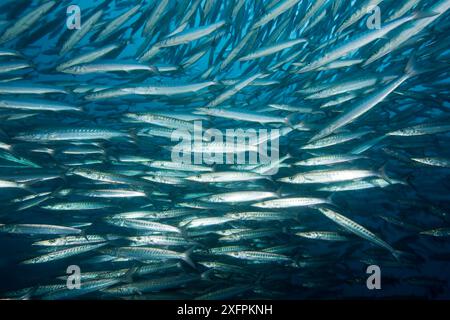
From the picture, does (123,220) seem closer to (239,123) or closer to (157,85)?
(157,85)

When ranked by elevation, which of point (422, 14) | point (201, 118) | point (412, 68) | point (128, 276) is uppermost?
point (422, 14)

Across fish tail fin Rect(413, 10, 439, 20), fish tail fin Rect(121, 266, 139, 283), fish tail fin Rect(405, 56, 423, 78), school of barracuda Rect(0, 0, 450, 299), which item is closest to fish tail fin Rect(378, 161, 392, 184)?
school of barracuda Rect(0, 0, 450, 299)

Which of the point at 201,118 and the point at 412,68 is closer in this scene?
the point at 412,68

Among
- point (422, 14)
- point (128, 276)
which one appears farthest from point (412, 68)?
point (128, 276)

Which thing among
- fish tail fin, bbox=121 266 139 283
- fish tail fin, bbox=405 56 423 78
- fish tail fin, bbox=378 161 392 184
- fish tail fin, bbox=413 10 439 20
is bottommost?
fish tail fin, bbox=121 266 139 283

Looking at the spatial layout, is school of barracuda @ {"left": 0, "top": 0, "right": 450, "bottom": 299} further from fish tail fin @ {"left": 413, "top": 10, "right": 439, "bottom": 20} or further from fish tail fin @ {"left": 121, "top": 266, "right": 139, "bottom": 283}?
fish tail fin @ {"left": 413, "top": 10, "right": 439, "bottom": 20}

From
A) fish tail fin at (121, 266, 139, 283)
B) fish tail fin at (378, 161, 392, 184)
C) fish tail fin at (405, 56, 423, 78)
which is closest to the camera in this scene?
fish tail fin at (405, 56, 423, 78)

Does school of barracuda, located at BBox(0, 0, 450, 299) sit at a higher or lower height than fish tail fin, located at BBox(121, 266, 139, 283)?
higher

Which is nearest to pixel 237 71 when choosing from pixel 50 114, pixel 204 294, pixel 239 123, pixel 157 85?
pixel 239 123

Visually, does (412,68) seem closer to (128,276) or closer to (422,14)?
(422,14)

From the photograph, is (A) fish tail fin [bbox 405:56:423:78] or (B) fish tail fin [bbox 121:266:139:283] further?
(B) fish tail fin [bbox 121:266:139:283]

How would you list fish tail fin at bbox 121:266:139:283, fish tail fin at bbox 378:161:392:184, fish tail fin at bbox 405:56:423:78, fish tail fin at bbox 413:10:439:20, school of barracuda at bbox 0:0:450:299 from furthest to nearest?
A: fish tail fin at bbox 121:266:139:283 → fish tail fin at bbox 378:161:392:184 → school of barracuda at bbox 0:0:450:299 → fish tail fin at bbox 405:56:423:78 → fish tail fin at bbox 413:10:439:20

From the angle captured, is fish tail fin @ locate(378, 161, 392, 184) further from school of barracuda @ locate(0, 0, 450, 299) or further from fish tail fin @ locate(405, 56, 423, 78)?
fish tail fin @ locate(405, 56, 423, 78)

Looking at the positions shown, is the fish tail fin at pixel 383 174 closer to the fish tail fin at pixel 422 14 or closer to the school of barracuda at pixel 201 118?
the school of barracuda at pixel 201 118
